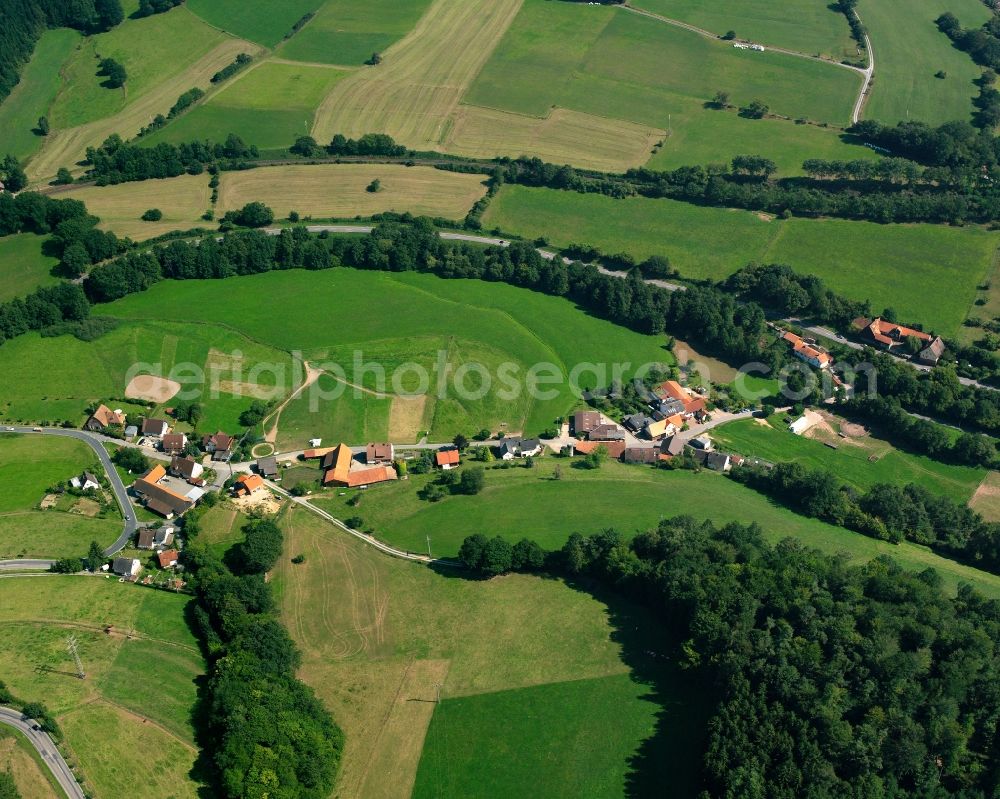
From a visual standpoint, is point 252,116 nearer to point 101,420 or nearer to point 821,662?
point 101,420

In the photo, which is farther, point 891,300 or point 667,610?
point 891,300

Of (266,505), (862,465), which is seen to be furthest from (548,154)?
(266,505)

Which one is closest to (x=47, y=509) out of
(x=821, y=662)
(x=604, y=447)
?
(x=604, y=447)

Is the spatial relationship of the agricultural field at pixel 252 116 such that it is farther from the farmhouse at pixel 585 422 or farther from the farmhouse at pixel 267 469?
the farmhouse at pixel 585 422

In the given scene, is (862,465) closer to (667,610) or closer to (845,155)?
(667,610)

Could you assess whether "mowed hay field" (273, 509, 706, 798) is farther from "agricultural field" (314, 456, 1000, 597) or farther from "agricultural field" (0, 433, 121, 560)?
"agricultural field" (0, 433, 121, 560)

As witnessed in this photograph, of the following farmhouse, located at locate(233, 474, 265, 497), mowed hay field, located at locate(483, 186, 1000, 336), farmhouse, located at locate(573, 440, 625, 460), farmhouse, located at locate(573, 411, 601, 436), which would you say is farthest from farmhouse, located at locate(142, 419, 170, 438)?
mowed hay field, located at locate(483, 186, 1000, 336)
